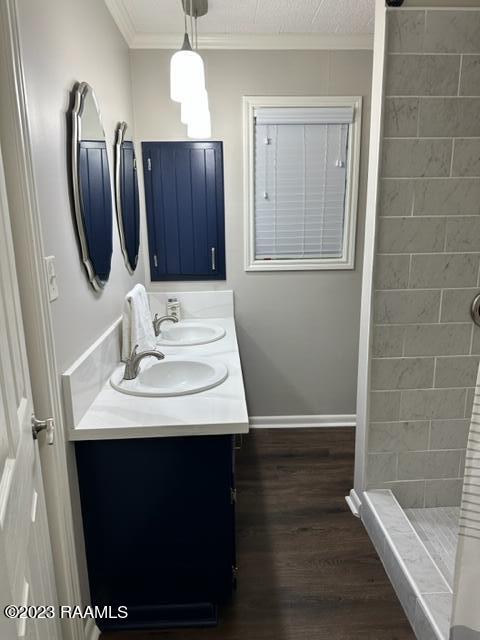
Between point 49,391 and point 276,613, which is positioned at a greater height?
point 49,391

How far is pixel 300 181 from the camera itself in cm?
271

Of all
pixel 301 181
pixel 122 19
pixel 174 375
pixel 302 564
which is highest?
pixel 122 19

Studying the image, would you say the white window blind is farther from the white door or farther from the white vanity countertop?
the white door

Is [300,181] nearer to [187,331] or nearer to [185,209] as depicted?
[185,209]

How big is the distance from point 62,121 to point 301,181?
1.67 meters

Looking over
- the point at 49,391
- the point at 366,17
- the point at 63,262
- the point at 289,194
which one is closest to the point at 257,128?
the point at 289,194

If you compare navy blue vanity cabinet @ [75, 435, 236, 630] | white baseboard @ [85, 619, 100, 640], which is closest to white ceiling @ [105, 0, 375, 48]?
navy blue vanity cabinet @ [75, 435, 236, 630]

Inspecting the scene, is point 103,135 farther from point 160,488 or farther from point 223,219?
point 160,488

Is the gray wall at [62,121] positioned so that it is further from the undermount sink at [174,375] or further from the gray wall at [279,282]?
the gray wall at [279,282]

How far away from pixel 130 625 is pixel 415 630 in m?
1.01

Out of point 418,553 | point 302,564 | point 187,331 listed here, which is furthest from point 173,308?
point 418,553

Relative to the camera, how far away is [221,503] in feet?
4.85

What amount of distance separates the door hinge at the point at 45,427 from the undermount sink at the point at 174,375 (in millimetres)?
459

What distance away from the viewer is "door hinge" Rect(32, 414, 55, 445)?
3.66 ft
